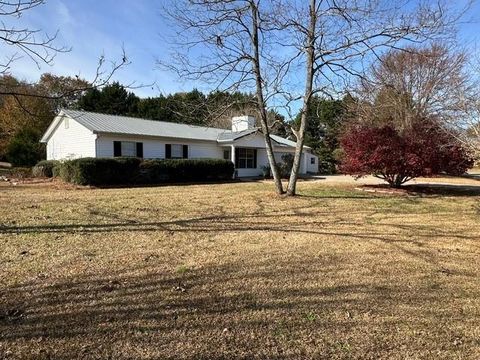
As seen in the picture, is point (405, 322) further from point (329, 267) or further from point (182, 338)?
point (182, 338)

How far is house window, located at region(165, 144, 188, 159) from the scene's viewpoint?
78.6 ft

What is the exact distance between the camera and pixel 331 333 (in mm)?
3361

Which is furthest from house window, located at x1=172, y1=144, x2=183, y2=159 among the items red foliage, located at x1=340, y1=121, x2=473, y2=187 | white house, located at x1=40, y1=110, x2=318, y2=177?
red foliage, located at x1=340, y1=121, x2=473, y2=187

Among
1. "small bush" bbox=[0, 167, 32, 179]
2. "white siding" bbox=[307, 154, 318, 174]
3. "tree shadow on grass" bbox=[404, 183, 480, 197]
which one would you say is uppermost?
"white siding" bbox=[307, 154, 318, 174]

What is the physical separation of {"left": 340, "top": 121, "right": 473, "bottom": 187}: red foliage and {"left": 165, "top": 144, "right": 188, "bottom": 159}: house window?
11.3 metres

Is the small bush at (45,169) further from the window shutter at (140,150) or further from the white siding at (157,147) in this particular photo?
the window shutter at (140,150)

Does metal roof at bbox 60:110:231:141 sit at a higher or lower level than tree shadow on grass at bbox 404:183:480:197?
higher

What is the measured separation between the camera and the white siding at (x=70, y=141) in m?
21.0

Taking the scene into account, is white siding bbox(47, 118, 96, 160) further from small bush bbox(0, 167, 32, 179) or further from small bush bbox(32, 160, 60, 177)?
small bush bbox(0, 167, 32, 179)

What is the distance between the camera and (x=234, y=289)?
4.34 meters

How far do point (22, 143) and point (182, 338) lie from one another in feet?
97.1

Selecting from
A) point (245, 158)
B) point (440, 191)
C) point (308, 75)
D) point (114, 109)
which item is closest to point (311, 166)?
point (245, 158)

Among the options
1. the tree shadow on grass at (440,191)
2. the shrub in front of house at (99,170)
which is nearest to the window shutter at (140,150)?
the shrub in front of house at (99,170)

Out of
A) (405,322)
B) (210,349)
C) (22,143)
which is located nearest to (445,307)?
(405,322)
